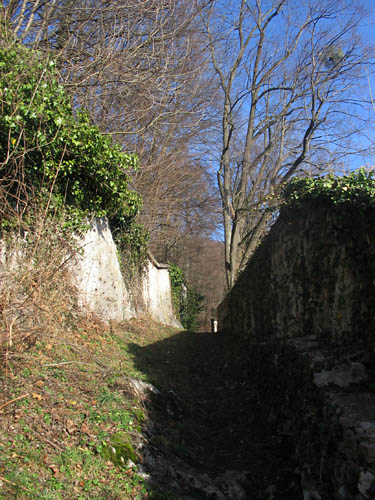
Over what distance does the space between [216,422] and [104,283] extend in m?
4.49

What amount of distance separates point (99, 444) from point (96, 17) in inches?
325

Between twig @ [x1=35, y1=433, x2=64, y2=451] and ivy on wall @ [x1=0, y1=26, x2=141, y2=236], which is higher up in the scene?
ivy on wall @ [x1=0, y1=26, x2=141, y2=236]

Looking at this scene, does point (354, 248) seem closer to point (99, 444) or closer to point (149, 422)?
point (149, 422)

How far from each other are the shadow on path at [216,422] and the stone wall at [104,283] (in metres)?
1.33

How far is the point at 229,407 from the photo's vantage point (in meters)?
7.25

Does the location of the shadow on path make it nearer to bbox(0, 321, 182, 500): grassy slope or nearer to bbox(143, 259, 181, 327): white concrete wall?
bbox(0, 321, 182, 500): grassy slope

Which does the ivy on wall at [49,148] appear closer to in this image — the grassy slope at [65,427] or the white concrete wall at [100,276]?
the white concrete wall at [100,276]

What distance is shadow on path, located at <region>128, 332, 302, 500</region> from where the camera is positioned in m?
5.02

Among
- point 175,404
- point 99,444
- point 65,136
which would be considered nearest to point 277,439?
point 175,404

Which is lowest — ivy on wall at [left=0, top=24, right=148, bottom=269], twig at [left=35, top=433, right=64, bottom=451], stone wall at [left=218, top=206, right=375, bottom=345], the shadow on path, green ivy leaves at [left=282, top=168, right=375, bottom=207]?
the shadow on path

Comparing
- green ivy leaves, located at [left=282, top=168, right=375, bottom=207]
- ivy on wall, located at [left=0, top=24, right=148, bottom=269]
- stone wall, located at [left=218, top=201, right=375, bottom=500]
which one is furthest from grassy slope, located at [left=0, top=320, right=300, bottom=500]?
green ivy leaves, located at [left=282, top=168, right=375, bottom=207]

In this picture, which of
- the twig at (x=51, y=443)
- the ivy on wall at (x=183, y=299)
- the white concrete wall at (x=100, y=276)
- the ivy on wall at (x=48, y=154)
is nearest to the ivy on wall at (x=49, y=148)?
the ivy on wall at (x=48, y=154)

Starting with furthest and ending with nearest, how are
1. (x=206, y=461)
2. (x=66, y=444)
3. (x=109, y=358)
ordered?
(x=109, y=358)
(x=206, y=461)
(x=66, y=444)

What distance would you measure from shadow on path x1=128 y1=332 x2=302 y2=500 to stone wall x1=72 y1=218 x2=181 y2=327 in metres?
1.33
